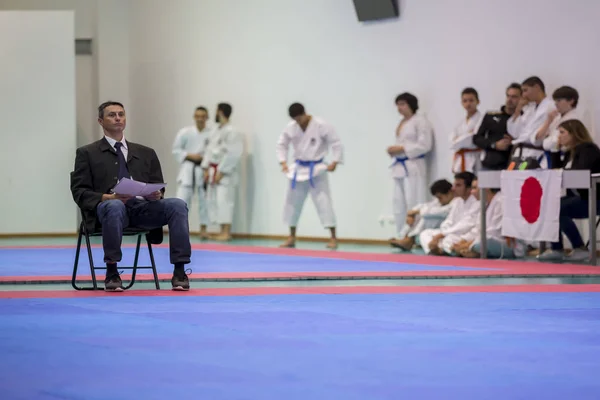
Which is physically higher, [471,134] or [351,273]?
[471,134]

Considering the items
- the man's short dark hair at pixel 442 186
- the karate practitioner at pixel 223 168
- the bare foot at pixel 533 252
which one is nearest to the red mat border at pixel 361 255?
the man's short dark hair at pixel 442 186

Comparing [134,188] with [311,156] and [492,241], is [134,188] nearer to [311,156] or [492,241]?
[492,241]

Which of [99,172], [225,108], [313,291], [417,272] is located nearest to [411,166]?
[225,108]

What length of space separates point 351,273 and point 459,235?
2328 mm

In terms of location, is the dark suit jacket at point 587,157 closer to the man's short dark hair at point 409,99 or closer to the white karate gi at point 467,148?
the white karate gi at point 467,148

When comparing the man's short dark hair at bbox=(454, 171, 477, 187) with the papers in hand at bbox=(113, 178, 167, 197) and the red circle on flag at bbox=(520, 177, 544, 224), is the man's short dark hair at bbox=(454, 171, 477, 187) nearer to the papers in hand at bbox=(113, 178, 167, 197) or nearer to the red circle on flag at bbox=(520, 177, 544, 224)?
the red circle on flag at bbox=(520, 177, 544, 224)

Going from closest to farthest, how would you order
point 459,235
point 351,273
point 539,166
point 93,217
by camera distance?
point 93,217 → point 351,273 → point 539,166 → point 459,235

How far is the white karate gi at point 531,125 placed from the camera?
921 cm

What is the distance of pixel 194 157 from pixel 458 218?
479 cm

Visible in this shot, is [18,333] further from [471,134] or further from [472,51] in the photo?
[472,51]

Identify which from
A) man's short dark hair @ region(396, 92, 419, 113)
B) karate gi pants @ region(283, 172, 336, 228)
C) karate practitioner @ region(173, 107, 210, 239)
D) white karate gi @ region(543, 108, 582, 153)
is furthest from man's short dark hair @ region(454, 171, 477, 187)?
karate practitioner @ region(173, 107, 210, 239)

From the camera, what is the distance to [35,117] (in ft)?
46.6

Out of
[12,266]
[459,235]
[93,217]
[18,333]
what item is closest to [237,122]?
[459,235]

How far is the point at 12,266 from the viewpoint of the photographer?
834 cm
